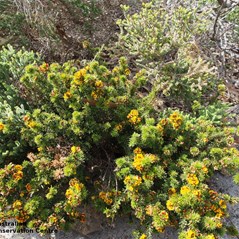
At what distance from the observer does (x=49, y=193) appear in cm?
221

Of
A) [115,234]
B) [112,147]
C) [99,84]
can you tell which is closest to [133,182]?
[112,147]

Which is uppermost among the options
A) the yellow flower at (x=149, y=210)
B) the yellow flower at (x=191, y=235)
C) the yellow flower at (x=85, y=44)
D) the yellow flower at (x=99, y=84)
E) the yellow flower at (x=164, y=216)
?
the yellow flower at (x=85, y=44)

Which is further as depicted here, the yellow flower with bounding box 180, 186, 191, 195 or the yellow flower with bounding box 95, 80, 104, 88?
the yellow flower with bounding box 95, 80, 104, 88

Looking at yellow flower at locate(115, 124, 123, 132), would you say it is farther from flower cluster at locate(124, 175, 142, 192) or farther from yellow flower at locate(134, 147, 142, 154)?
flower cluster at locate(124, 175, 142, 192)

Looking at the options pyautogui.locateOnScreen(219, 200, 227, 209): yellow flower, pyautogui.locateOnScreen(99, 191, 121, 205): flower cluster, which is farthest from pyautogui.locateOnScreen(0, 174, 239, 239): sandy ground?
pyautogui.locateOnScreen(219, 200, 227, 209): yellow flower

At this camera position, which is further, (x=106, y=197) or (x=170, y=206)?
(x=106, y=197)

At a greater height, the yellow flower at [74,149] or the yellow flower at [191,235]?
the yellow flower at [74,149]

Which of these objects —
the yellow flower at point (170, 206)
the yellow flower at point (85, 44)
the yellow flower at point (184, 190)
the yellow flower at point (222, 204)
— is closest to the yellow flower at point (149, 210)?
the yellow flower at point (170, 206)

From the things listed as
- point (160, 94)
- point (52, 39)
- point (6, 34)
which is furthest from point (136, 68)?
point (6, 34)

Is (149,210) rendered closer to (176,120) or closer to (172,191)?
(172,191)

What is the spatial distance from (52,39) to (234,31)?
2.26 metres

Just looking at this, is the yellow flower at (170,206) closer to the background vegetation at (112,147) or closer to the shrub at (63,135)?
the background vegetation at (112,147)

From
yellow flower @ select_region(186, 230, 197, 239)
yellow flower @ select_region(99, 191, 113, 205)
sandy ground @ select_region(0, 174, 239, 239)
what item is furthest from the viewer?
sandy ground @ select_region(0, 174, 239, 239)

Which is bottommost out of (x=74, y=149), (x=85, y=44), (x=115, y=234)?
(x=115, y=234)
